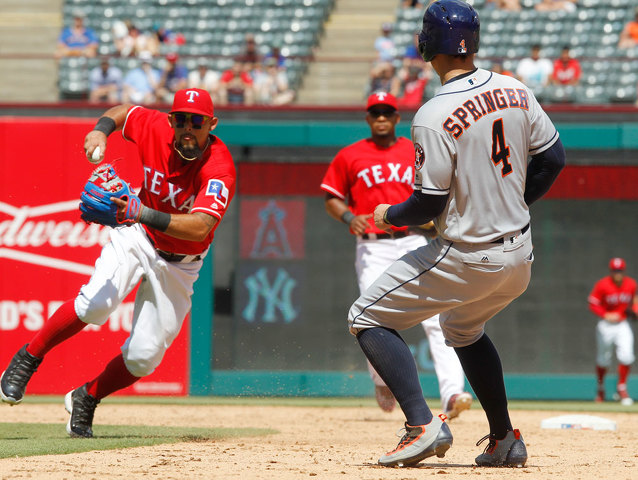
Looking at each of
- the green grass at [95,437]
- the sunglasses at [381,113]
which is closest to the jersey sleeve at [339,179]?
the sunglasses at [381,113]

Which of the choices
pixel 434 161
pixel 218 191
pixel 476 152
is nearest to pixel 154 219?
pixel 218 191

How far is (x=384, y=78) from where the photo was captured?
12008 mm

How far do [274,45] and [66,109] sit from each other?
3892 millimetres

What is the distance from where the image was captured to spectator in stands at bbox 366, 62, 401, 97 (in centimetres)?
1193

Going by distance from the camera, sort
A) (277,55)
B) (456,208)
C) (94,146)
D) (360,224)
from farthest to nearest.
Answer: (277,55) < (360,224) < (94,146) < (456,208)

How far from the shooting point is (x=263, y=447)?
5.47 metres

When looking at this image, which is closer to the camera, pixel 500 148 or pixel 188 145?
pixel 500 148

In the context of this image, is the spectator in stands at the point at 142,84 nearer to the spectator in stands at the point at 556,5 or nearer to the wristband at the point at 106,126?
the spectator in stands at the point at 556,5

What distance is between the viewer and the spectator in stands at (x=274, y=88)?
11591 mm

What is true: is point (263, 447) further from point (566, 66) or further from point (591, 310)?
point (566, 66)

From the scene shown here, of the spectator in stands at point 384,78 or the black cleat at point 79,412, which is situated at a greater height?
the spectator in stands at point 384,78

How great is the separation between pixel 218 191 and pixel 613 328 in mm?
6932

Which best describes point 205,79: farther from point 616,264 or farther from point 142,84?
point 616,264

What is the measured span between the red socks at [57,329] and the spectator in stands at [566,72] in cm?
749
